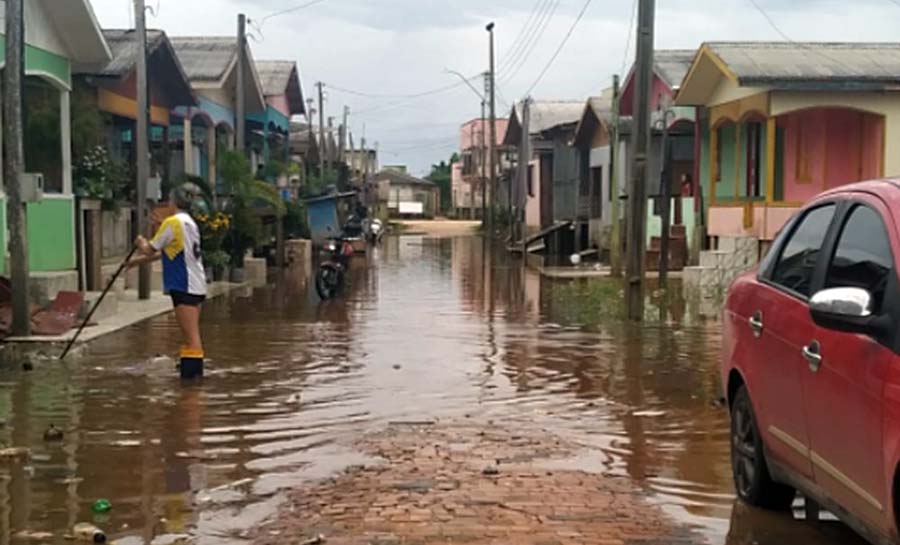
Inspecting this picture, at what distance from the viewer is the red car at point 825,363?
14.8 feet

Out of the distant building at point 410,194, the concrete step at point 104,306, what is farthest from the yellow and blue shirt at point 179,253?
the distant building at point 410,194

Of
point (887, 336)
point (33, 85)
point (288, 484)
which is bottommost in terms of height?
point (288, 484)

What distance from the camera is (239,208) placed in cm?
2433

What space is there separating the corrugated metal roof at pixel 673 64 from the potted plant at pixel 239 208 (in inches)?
388

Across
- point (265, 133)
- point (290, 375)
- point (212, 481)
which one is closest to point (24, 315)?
point (290, 375)

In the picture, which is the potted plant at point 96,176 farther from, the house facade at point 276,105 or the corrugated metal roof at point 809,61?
the house facade at point 276,105

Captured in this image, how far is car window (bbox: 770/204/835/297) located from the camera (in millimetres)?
5711

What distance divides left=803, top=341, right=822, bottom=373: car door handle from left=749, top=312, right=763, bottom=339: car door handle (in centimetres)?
79

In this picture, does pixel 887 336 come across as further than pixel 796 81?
No

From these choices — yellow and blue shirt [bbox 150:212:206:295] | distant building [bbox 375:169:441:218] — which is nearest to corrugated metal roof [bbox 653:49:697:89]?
yellow and blue shirt [bbox 150:212:206:295]

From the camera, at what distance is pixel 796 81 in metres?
20.0

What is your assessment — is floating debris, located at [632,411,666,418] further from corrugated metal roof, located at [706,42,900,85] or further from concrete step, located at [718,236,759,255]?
concrete step, located at [718,236,759,255]

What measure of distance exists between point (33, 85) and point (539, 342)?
7.92 meters

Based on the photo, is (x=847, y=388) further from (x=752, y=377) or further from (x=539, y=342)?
(x=539, y=342)
